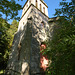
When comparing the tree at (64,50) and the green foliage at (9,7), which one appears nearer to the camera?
the tree at (64,50)

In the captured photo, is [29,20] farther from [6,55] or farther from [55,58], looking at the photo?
[6,55]

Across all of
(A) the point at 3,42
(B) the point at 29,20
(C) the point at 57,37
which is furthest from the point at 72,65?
(A) the point at 3,42

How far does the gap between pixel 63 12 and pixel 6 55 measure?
43.7ft

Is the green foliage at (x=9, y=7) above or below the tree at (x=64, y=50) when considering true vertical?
above

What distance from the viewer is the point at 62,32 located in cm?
353

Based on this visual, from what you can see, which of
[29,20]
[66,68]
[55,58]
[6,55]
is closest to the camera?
[66,68]

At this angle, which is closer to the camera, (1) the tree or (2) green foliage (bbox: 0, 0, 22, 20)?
(1) the tree

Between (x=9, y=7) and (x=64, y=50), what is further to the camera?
(x=9, y=7)

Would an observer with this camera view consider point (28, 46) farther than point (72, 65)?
Yes

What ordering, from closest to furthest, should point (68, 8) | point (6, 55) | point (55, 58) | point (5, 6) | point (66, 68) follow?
point (66, 68) < point (55, 58) < point (68, 8) < point (5, 6) < point (6, 55)

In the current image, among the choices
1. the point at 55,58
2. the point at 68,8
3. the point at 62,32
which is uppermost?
the point at 68,8

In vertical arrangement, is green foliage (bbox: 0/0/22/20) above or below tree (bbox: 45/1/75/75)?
above

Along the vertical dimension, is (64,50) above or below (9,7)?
below

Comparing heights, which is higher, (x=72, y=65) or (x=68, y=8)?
(x=68, y=8)
